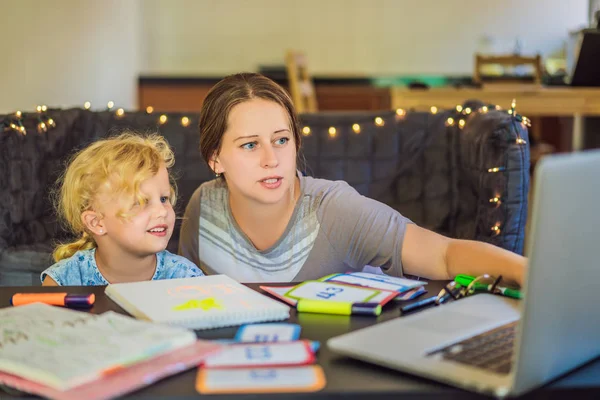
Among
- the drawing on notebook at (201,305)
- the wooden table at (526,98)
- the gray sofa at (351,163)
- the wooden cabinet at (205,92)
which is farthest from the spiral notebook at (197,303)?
the wooden cabinet at (205,92)

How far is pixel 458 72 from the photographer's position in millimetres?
7254

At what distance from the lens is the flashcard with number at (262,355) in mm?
991

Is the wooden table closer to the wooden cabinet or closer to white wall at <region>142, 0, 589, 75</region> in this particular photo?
the wooden cabinet

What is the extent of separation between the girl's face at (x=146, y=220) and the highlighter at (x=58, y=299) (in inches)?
16.2

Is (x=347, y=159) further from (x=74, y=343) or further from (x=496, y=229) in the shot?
(x=74, y=343)

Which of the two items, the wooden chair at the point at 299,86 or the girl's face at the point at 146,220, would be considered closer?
the girl's face at the point at 146,220

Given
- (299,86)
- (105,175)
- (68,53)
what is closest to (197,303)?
(105,175)

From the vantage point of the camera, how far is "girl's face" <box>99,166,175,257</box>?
67.5 inches

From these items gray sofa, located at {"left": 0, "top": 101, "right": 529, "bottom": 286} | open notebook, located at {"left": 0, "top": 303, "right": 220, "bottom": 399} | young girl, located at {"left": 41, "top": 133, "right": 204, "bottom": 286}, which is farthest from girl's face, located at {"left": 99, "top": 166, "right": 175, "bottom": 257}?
gray sofa, located at {"left": 0, "top": 101, "right": 529, "bottom": 286}

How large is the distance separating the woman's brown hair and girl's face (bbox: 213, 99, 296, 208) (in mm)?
20

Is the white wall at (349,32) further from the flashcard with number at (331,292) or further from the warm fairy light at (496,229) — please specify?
the flashcard with number at (331,292)

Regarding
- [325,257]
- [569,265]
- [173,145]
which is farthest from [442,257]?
[173,145]

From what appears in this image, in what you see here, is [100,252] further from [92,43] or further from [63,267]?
[92,43]

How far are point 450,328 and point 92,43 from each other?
4.73m
